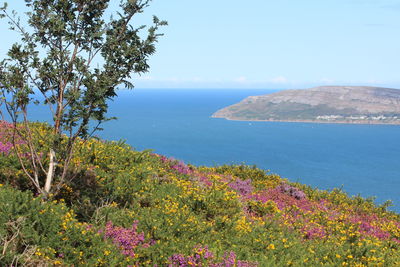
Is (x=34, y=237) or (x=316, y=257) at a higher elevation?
(x=34, y=237)

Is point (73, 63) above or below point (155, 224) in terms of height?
above

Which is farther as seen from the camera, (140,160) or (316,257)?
(140,160)

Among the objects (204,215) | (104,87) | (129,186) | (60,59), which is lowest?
(204,215)

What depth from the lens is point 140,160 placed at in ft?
52.3

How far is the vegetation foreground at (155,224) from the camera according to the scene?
319 inches

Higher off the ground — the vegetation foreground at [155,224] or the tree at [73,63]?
the tree at [73,63]

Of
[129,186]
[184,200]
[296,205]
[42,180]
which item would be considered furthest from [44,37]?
[296,205]

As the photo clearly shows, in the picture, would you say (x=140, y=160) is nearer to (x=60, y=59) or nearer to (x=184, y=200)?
(x=184, y=200)

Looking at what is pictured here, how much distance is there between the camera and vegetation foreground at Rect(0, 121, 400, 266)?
8109 mm

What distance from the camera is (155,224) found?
388 inches

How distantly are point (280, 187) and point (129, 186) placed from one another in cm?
1045

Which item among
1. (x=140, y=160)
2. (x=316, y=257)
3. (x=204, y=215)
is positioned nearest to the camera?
(x=316, y=257)

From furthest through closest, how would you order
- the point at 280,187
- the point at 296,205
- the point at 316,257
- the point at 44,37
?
the point at 280,187, the point at 296,205, the point at 316,257, the point at 44,37

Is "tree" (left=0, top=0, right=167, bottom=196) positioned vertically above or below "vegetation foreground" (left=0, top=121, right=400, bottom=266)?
above
